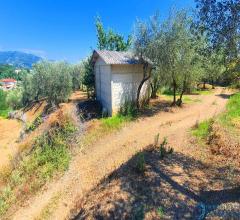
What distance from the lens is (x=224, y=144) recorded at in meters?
10.4

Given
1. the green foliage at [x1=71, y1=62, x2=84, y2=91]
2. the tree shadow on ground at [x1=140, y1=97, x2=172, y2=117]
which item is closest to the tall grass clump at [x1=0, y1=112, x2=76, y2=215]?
the tree shadow on ground at [x1=140, y1=97, x2=172, y2=117]

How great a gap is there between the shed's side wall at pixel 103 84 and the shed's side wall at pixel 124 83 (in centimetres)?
50

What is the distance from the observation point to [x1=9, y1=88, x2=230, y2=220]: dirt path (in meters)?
9.70

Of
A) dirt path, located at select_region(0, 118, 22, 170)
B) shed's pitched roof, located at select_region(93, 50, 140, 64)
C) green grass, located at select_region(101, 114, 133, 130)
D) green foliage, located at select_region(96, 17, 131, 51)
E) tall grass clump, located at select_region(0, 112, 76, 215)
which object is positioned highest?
green foliage, located at select_region(96, 17, 131, 51)

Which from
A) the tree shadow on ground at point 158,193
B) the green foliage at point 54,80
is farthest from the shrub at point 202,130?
the green foliage at point 54,80

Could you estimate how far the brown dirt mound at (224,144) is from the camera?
31.5 feet

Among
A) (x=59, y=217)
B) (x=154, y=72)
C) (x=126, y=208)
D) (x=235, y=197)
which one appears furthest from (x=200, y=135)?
(x=154, y=72)

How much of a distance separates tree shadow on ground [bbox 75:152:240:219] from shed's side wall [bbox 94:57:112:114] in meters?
9.82

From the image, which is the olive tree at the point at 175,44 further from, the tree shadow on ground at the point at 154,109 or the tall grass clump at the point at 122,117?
the tall grass clump at the point at 122,117

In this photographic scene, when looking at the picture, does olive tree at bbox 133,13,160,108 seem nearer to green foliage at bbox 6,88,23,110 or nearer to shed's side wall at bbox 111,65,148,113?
shed's side wall at bbox 111,65,148,113

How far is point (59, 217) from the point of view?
8711mm

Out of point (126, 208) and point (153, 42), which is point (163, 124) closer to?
point (153, 42)

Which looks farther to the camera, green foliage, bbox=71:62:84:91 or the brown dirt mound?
green foliage, bbox=71:62:84:91

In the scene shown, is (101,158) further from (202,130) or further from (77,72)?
(77,72)
